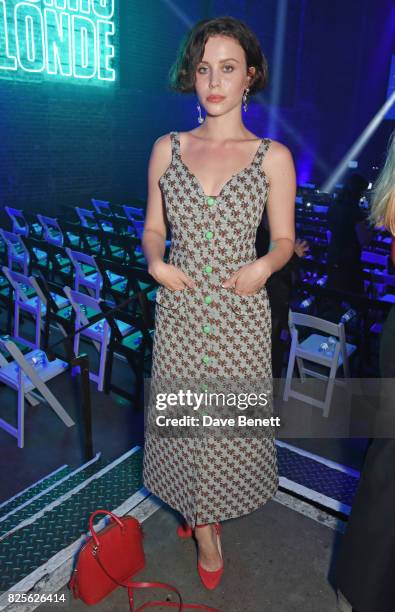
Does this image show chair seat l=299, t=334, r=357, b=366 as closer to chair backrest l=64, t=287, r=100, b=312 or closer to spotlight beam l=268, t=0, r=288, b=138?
chair backrest l=64, t=287, r=100, b=312

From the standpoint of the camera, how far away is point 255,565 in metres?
2.10

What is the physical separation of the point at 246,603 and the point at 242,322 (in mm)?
1105

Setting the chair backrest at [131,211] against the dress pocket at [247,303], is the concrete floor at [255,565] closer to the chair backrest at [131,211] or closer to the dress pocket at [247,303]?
the dress pocket at [247,303]

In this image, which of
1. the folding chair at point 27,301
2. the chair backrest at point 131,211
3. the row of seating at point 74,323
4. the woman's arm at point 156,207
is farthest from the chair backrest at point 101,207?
the woman's arm at point 156,207

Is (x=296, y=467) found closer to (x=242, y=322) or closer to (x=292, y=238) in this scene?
(x=242, y=322)

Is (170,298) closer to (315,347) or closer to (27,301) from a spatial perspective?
(315,347)

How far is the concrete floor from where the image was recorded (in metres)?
1.94

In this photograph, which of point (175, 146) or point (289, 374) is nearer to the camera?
point (175, 146)

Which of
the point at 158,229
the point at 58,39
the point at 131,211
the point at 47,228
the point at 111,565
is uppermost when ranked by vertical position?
the point at 58,39

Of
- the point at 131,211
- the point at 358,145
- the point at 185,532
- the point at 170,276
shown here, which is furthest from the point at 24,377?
the point at 358,145

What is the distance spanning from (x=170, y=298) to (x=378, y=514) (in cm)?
102

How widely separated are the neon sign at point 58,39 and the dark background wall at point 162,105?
251 millimetres

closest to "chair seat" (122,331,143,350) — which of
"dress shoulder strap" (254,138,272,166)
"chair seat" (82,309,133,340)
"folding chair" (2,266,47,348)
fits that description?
"chair seat" (82,309,133,340)

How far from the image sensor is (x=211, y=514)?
6.53 feet
